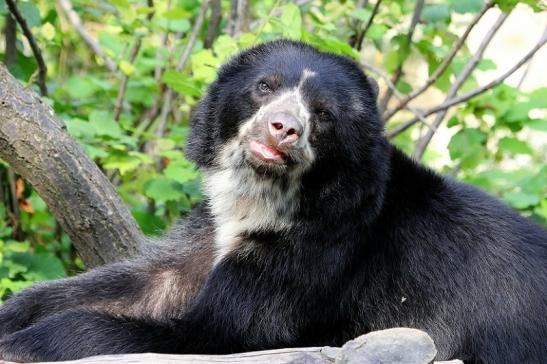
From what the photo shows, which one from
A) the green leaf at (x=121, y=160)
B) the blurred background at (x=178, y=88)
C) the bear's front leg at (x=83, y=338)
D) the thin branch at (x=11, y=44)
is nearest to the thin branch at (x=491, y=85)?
the blurred background at (x=178, y=88)

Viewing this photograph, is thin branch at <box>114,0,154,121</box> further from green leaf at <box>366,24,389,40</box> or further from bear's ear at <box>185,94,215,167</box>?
bear's ear at <box>185,94,215,167</box>

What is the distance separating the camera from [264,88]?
5.51 m

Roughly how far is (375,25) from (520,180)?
1829 millimetres

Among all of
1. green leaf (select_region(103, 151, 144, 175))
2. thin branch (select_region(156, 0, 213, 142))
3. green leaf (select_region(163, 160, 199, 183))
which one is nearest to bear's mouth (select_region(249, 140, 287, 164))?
green leaf (select_region(163, 160, 199, 183))

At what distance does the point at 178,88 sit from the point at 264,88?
65.8 inches

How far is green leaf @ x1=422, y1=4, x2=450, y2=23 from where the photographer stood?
26.2ft

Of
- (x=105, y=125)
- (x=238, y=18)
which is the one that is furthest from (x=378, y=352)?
(x=238, y=18)

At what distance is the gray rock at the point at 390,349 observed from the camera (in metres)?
3.97

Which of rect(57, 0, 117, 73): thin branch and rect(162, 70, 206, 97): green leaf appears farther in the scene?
rect(57, 0, 117, 73): thin branch

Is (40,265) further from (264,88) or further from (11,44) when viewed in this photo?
(264,88)

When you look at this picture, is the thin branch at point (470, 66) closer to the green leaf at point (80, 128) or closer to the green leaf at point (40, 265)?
the green leaf at point (80, 128)

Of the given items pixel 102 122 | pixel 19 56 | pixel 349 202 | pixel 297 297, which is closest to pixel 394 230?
pixel 349 202

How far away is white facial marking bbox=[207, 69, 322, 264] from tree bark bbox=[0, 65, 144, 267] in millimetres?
720

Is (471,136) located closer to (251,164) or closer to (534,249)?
(534,249)
